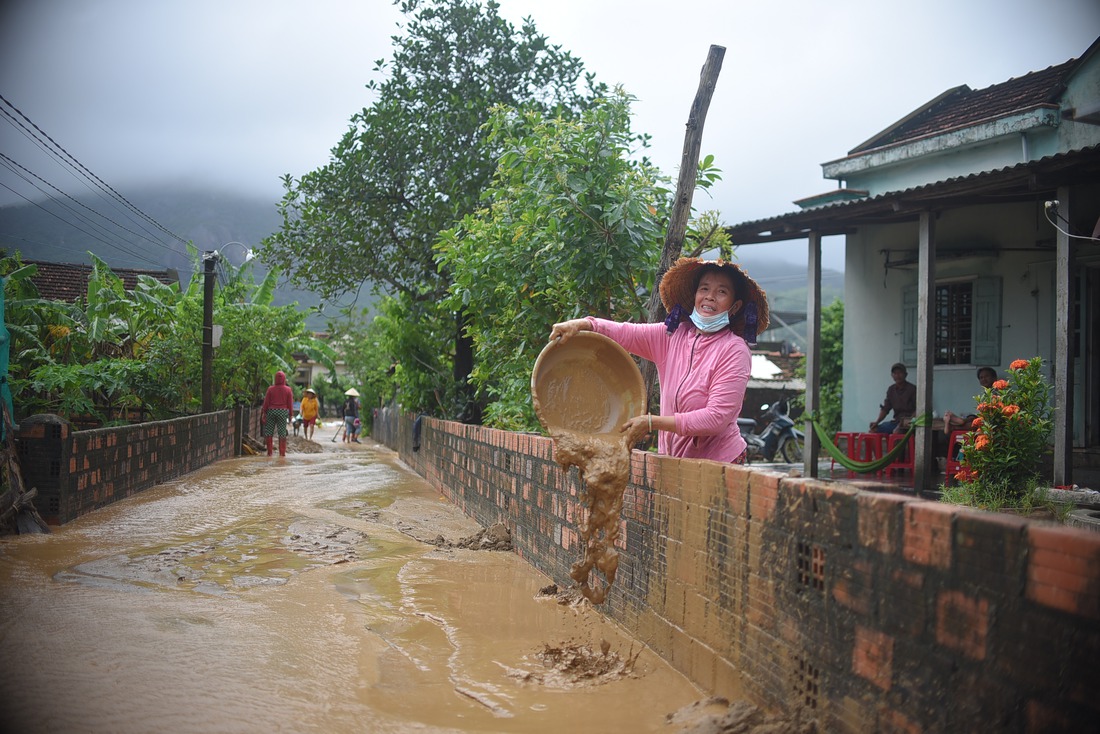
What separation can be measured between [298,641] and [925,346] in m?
7.01

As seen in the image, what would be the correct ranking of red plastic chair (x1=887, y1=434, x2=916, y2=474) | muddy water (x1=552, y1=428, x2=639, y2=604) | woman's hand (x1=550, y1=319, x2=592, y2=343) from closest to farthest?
1. muddy water (x1=552, y1=428, x2=639, y2=604)
2. woman's hand (x1=550, y1=319, x2=592, y2=343)
3. red plastic chair (x1=887, y1=434, x2=916, y2=474)

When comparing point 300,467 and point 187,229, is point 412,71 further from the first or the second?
point 187,229

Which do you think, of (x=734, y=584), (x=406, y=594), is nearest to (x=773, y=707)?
(x=734, y=584)

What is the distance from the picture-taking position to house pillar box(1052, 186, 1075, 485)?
25.0 feet

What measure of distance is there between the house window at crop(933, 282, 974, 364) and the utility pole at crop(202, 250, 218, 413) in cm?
1313

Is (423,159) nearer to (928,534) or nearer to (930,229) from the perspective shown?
(930,229)

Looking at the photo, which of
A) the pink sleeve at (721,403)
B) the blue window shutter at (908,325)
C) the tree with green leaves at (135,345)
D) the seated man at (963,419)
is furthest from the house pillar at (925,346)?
the tree with green leaves at (135,345)

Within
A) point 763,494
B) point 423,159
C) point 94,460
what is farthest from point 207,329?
point 763,494

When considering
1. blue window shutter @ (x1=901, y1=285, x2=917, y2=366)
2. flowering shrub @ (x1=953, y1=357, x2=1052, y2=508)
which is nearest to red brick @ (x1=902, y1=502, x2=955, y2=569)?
flowering shrub @ (x1=953, y1=357, x2=1052, y2=508)

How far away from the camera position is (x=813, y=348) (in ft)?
34.9

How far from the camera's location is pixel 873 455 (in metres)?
10.7

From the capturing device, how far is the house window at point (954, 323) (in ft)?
35.7

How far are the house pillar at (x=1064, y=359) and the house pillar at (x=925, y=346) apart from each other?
128cm

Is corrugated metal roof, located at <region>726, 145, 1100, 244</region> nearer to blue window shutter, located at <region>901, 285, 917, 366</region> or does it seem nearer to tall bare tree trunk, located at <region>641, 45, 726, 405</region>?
blue window shutter, located at <region>901, 285, 917, 366</region>
